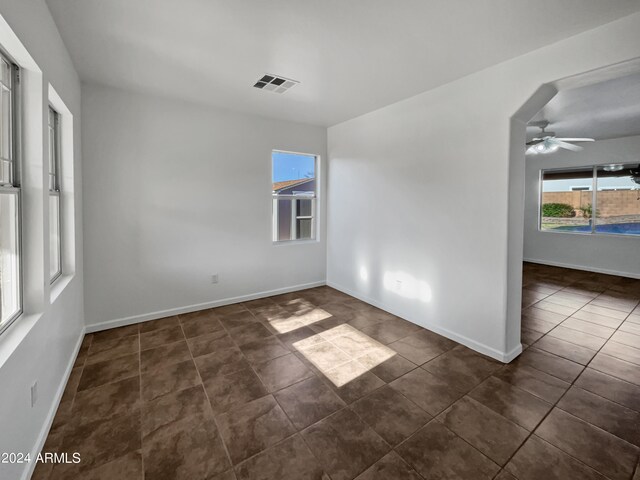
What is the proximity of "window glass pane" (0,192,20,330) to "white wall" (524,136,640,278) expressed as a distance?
8678 millimetres

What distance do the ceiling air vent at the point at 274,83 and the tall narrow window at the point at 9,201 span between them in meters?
1.91

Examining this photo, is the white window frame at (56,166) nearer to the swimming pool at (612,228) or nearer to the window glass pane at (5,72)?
the window glass pane at (5,72)

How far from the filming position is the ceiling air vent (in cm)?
302

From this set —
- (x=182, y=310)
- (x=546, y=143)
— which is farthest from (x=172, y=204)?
(x=546, y=143)

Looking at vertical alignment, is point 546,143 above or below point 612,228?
above

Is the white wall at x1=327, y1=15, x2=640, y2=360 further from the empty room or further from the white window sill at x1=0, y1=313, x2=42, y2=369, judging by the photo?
the white window sill at x1=0, y1=313, x2=42, y2=369

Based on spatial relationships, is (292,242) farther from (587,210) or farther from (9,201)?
(587,210)

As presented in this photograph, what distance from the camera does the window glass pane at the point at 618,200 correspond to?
572 cm

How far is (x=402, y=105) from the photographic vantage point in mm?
3621

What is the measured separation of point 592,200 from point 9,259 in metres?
8.92

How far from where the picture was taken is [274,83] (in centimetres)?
313

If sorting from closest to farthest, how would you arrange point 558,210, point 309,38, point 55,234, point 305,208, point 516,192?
point 309,38 → point 55,234 → point 516,192 → point 305,208 → point 558,210

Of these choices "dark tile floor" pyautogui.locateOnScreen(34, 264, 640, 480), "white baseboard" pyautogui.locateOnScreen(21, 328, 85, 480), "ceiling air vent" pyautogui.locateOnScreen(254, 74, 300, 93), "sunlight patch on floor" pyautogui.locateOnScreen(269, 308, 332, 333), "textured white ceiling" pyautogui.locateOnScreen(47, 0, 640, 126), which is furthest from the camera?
"sunlight patch on floor" pyautogui.locateOnScreen(269, 308, 332, 333)

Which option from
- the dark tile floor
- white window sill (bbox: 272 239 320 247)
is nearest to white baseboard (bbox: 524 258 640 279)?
the dark tile floor
